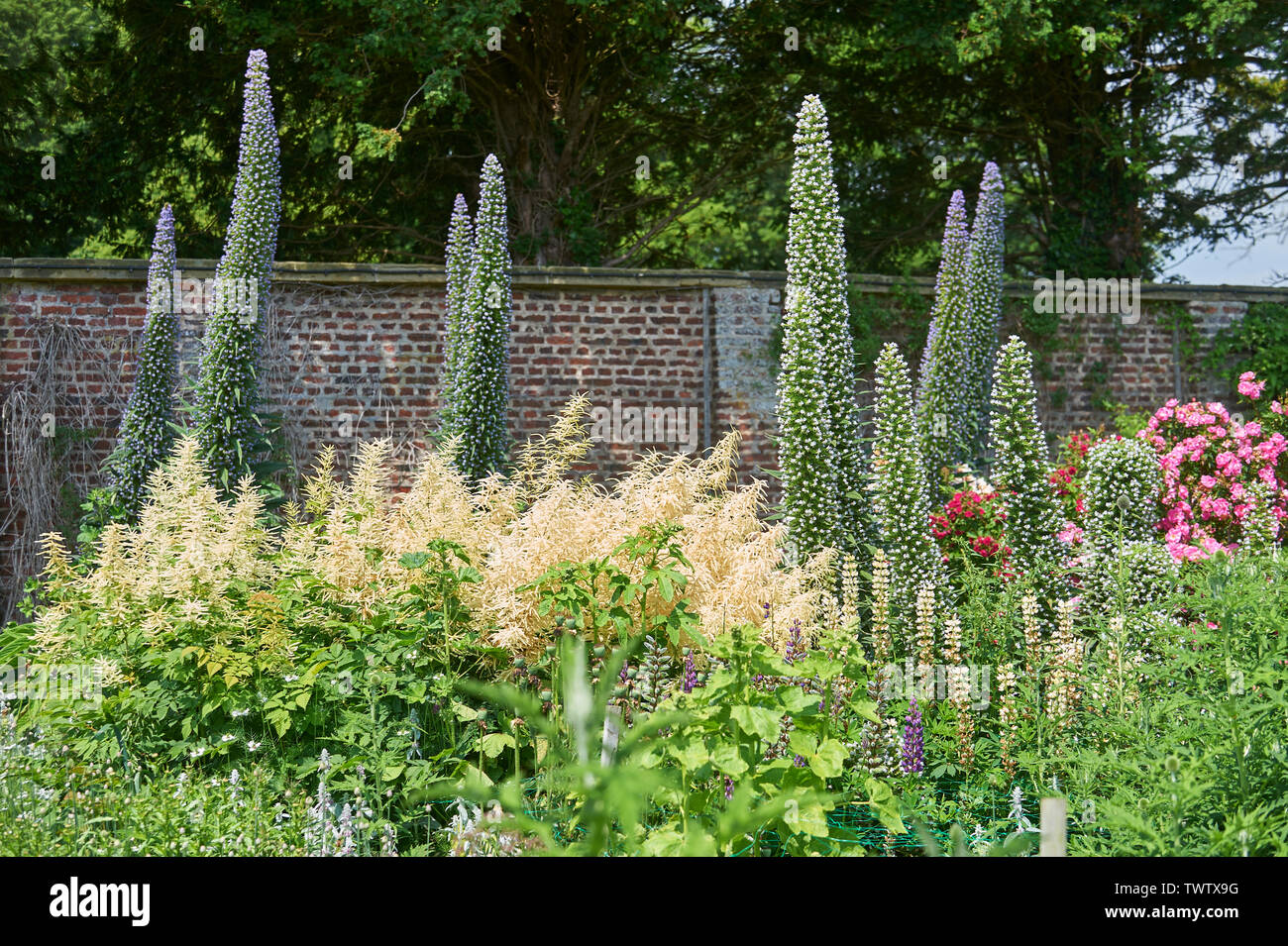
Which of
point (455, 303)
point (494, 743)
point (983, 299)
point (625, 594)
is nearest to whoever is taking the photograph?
point (494, 743)

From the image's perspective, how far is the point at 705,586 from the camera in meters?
4.26

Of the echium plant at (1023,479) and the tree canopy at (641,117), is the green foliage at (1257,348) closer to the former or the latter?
the tree canopy at (641,117)

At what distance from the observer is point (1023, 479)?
526 centimetres

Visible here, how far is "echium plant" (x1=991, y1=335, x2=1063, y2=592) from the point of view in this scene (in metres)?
5.23

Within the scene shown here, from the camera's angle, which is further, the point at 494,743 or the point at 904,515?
the point at 904,515

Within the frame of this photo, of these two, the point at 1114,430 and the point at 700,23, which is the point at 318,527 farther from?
the point at 700,23

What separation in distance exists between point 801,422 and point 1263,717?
3.01 meters

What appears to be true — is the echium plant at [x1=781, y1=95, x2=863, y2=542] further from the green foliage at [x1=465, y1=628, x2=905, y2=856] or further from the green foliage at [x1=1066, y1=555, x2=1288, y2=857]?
the green foliage at [x1=465, y1=628, x2=905, y2=856]

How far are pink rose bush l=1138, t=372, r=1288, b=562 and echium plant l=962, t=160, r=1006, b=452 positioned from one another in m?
1.11

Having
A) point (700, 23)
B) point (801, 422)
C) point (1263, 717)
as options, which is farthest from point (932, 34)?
point (1263, 717)

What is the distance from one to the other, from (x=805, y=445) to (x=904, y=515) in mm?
725

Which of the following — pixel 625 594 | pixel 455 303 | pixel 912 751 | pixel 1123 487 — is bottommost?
pixel 912 751

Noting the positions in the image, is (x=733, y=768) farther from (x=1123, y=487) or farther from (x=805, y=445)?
(x=1123, y=487)

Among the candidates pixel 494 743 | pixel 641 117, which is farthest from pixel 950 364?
pixel 641 117
